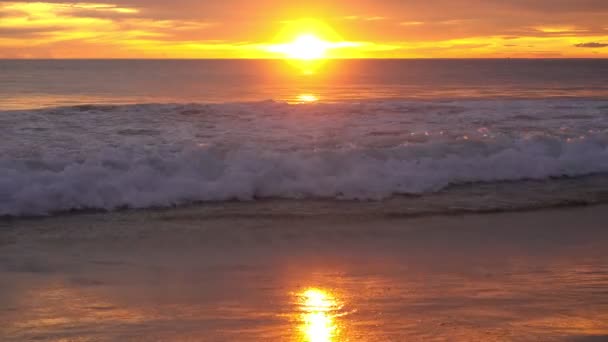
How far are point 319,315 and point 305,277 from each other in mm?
1070

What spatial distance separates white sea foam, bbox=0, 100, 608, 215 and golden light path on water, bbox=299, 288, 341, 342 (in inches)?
160

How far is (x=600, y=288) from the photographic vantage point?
5.73 m

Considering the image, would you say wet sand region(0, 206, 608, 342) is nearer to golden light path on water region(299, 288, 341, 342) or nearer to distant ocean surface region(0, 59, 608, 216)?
golden light path on water region(299, 288, 341, 342)

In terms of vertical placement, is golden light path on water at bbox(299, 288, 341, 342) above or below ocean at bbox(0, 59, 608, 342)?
below

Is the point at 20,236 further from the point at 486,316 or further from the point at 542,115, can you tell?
the point at 542,115

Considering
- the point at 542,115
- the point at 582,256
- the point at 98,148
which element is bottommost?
the point at 582,256

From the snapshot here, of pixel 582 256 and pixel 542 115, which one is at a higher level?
pixel 542 115

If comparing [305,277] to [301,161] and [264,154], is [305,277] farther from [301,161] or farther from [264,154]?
[264,154]

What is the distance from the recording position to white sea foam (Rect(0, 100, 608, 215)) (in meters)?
9.52

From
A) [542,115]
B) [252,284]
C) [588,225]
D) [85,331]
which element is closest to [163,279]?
[252,284]

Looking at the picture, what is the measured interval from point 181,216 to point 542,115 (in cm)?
1196

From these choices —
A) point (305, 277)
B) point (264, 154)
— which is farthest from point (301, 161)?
point (305, 277)

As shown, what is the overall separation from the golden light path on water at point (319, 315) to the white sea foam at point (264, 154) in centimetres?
407

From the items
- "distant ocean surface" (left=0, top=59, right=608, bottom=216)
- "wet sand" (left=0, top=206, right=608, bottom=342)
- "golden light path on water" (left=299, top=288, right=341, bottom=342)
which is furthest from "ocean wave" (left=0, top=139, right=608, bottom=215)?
"golden light path on water" (left=299, top=288, right=341, bottom=342)
